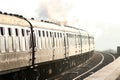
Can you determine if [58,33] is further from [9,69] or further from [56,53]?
[9,69]

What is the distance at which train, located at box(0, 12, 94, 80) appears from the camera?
17206mm

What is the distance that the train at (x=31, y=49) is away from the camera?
56.5 feet

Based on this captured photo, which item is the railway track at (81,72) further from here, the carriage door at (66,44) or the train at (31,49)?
the carriage door at (66,44)

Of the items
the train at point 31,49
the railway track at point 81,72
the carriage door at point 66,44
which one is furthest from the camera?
the carriage door at point 66,44

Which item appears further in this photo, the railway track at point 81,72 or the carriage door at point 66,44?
the carriage door at point 66,44

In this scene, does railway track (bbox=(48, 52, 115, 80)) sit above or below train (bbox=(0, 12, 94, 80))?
below

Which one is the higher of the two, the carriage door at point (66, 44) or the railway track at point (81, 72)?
the carriage door at point (66, 44)

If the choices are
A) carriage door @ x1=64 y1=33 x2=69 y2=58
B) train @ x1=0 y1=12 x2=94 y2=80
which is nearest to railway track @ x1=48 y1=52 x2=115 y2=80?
train @ x1=0 y1=12 x2=94 y2=80

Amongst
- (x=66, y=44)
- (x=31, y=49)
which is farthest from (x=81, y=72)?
(x=31, y=49)

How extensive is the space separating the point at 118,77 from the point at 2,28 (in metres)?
10.6

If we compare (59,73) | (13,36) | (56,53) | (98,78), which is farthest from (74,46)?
(13,36)

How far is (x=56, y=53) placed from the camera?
88.8 feet

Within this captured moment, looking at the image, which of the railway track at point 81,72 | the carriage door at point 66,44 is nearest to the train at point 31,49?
the carriage door at point 66,44

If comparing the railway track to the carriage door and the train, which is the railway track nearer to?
the train
